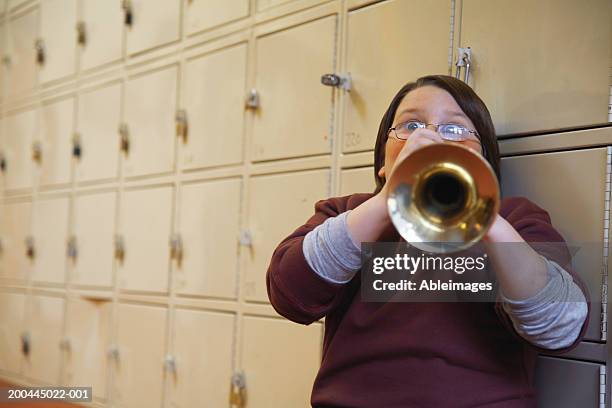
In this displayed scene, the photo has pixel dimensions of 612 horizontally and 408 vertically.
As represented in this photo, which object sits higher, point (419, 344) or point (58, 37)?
point (58, 37)

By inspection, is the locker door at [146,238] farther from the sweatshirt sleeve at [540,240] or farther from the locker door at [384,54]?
the sweatshirt sleeve at [540,240]

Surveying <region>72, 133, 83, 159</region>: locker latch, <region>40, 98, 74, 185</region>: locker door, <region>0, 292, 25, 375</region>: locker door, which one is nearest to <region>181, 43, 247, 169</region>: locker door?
<region>72, 133, 83, 159</region>: locker latch

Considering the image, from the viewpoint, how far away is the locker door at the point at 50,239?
3.04m

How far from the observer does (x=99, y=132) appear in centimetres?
284

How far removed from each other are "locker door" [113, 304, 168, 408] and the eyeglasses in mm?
1399

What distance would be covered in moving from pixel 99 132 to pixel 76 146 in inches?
7.2

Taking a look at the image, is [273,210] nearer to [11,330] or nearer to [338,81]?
[338,81]

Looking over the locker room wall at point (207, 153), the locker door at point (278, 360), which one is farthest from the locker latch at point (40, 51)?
the locker door at point (278, 360)

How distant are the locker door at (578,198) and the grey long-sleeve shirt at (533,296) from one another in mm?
203

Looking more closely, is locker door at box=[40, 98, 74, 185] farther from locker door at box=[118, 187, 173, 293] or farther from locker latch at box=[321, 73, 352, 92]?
locker latch at box=[321, 73, 352, 92]

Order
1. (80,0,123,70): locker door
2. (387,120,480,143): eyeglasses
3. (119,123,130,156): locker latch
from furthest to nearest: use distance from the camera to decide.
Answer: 1. (80,0,123,70): locker door
2. (119,123,130,156): locker latch
3. (387,120,480,143): eyeglasses

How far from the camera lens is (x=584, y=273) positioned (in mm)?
1296

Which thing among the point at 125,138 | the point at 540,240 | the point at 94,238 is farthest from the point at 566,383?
the point at 94,238

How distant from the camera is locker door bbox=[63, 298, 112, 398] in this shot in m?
2.72
